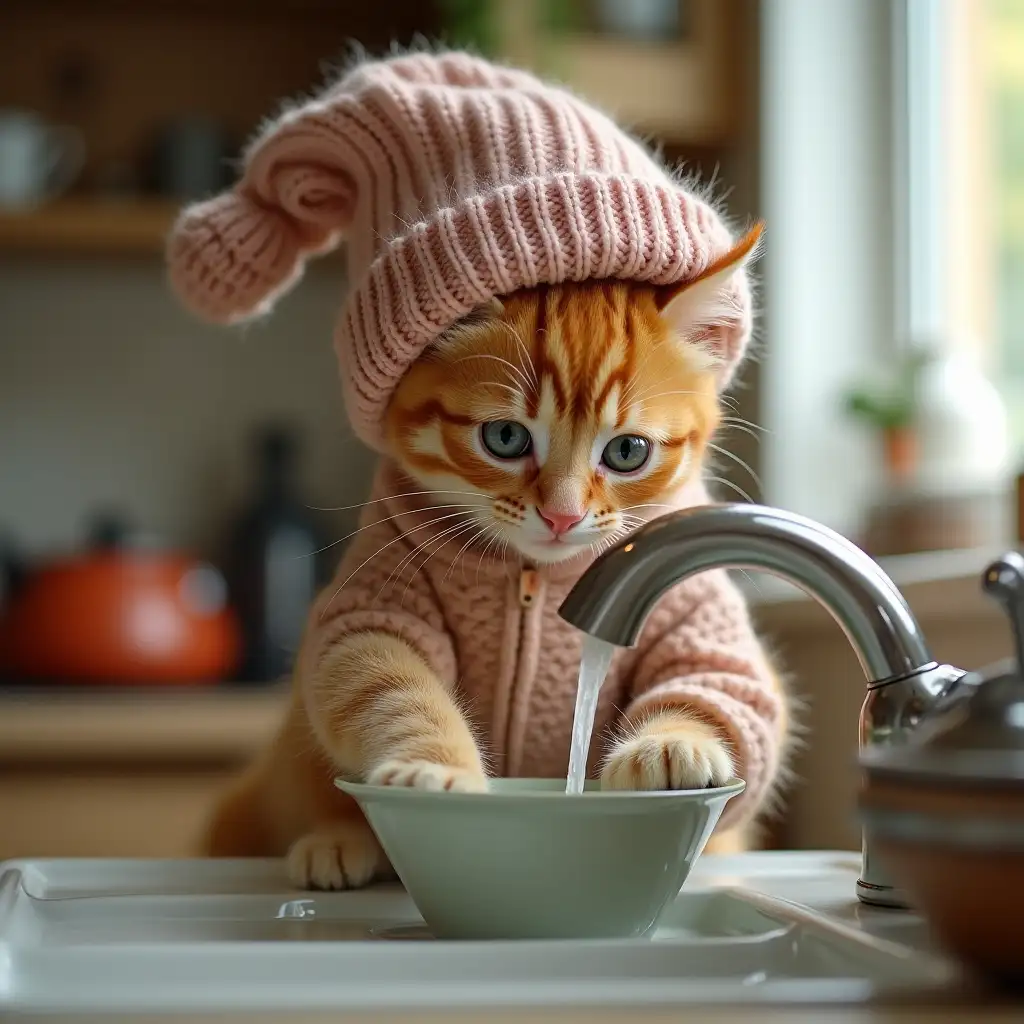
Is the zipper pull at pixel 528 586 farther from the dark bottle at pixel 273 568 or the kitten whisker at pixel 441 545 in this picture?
the dark bottle at pixel 273 568

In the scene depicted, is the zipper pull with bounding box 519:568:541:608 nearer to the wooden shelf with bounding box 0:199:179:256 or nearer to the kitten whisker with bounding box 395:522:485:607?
the kitten whisker with bounding box 395:522:485:607

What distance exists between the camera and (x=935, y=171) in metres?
2.08

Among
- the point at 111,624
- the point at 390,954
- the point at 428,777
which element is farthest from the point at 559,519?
the point at 111,624

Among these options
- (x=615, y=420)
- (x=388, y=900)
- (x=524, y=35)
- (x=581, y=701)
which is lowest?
(x=388, y=900)

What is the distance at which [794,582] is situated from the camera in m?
0.67

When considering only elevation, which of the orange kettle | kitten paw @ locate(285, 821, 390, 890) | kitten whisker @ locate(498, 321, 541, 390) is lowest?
the orange kettle

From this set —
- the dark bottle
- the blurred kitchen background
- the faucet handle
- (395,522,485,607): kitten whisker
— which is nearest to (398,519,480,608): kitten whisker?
(395,522,485,607): kitten whisker

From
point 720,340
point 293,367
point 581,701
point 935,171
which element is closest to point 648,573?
point 581,701

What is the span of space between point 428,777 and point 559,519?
16cm

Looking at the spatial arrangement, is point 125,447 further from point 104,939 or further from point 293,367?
point 104,939

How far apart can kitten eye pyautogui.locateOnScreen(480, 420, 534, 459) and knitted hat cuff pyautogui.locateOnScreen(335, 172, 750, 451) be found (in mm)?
58

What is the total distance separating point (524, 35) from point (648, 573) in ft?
4.90

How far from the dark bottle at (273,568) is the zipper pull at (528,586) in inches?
57.1

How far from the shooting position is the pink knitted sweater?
32.1 inches
